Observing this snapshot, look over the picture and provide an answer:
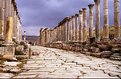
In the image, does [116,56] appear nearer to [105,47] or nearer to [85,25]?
[105,47]

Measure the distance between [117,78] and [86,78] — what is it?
808 mm

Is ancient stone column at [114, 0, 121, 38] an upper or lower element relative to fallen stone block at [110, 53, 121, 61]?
upper

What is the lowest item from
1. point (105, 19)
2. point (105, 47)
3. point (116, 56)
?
point (116, 56)

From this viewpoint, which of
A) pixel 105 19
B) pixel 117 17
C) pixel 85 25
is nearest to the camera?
pixel 117 17

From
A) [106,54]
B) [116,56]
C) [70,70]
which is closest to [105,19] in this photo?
[106,54]

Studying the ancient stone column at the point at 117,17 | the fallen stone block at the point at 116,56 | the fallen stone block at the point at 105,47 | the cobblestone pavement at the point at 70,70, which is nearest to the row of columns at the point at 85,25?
the ancient stone column at the point at 117,17

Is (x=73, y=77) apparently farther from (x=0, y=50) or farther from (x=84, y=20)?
(x=84, y=20)

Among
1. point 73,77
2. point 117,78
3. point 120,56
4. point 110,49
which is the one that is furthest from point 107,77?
point 110,49

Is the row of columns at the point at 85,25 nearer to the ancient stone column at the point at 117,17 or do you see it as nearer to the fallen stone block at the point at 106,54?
the ancient stone column at the point at 117,17

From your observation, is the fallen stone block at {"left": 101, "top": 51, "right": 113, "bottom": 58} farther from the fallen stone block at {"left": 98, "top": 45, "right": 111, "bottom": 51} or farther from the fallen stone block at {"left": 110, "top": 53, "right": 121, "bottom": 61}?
the fallen stone block at {"left": 98, "top": 45, "right": 111, "bottom": 51}

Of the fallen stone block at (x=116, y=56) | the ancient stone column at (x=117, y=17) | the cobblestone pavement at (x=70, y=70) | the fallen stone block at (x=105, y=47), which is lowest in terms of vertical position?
the cobblestone pavement at (x=70, y=70)

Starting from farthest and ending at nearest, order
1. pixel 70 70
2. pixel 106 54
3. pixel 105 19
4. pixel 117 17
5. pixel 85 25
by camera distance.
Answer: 1. pixel 85 25
2. pixel 105 19
3. pixel 117 17
4. pixel 106 54
5. pixel 70 70

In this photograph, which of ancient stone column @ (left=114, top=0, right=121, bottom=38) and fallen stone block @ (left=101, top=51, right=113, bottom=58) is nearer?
fallen stone block @ (left=101, top=51, right=113, bottom=58)

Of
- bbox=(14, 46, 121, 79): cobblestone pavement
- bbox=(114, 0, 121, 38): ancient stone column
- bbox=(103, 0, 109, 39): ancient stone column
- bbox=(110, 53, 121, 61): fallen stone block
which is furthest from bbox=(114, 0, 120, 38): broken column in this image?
bbox=(14, 46, 121, 79): cobblestone pavement
